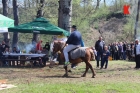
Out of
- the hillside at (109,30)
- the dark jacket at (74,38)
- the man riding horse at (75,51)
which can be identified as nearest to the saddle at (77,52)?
the man riding horse at (75,51)

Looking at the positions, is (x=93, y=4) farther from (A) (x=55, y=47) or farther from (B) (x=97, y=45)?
(A) (x=55, y=47)

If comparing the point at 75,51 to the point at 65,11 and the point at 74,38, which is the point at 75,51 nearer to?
the point at 74,38

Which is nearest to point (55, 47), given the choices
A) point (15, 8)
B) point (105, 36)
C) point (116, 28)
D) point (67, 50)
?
point (67, 50)

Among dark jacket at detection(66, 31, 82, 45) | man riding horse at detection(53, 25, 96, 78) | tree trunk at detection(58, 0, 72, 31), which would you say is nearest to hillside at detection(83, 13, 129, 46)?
tree trunk at detection(58, 0, 72, 31)

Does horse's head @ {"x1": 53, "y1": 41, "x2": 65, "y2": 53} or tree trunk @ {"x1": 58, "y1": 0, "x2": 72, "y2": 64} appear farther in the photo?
tree trunk @ {"x1": 58, "y1": 0, "x2": 72, "y2": 64}

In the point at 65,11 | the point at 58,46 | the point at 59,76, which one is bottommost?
the point at 59,76

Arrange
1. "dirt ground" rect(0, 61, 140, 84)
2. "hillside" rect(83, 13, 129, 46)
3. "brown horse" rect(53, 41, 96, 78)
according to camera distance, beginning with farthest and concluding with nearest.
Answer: "hillside" rect(83, 13, 129, 46)
"brown horse" rect(53, 41, 96, 78)
"dirt ground" rect(0, 61, 140, 84)

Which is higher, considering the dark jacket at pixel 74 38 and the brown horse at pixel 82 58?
the dark jacket at pixel 74 38

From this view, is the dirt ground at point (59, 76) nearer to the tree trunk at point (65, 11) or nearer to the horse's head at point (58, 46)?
the horse's head at point (58, 46)

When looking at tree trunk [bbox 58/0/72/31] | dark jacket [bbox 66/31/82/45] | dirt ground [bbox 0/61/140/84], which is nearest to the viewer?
dirt ground [bbox 0/61/140/84]

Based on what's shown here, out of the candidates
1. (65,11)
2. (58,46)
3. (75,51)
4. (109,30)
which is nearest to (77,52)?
(75,51)

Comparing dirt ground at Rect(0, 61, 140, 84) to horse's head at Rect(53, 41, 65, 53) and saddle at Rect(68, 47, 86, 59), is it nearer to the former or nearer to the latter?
saddle at Rect(68, 47, 86, 59)

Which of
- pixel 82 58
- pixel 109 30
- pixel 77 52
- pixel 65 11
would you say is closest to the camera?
pixel 77 52

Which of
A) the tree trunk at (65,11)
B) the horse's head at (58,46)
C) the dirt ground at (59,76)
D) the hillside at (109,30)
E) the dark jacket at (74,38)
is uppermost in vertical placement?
the tree trunk at (65,11)
